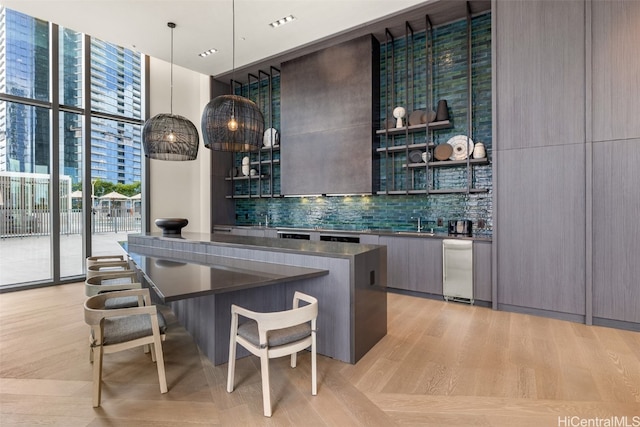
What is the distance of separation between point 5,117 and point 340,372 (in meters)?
5.94

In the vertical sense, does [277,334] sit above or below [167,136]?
below

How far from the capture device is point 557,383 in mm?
2248

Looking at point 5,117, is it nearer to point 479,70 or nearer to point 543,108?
point 479,70

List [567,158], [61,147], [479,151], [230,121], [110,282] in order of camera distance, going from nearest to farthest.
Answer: [230,121]
[110,282]
[567,158]
[479,151]
[61,147]

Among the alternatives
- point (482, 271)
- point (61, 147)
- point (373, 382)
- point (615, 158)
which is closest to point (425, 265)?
point (482, 271)

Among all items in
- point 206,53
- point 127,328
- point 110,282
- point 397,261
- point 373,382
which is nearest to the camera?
point 127,328

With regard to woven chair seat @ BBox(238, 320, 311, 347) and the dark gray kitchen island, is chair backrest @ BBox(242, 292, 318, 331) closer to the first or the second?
woven chair seat @ BBox(238, 320, 311, 347)

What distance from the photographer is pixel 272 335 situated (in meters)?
1.96

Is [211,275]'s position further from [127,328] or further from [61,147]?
[61,147]

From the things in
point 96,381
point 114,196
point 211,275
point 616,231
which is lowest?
point 96,381

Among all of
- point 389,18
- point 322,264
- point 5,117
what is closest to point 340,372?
point 322,264

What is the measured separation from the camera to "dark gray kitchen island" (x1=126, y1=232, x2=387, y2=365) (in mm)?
2416

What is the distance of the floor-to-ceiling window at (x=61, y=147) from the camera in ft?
16.1

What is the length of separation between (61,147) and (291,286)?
4914mm
